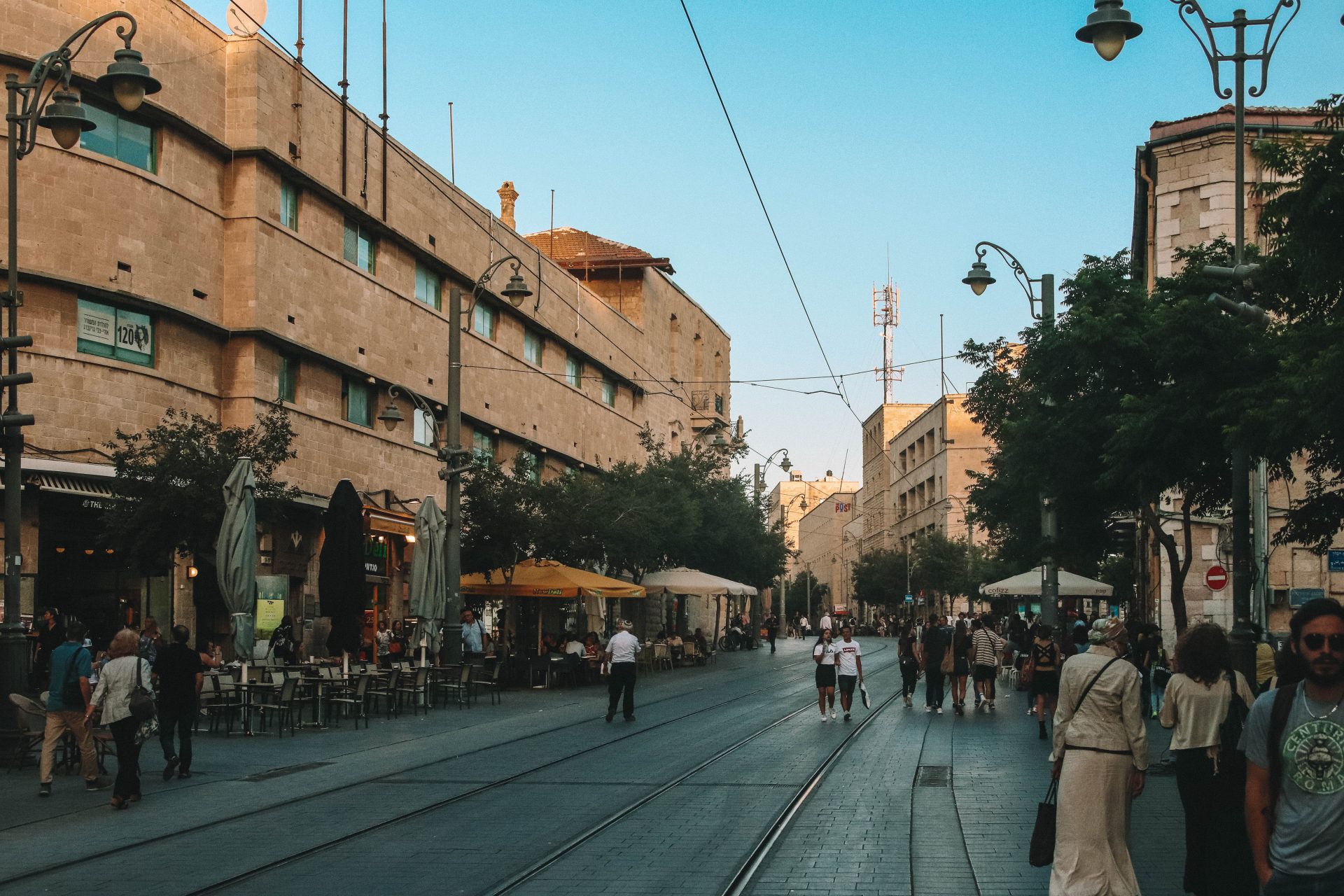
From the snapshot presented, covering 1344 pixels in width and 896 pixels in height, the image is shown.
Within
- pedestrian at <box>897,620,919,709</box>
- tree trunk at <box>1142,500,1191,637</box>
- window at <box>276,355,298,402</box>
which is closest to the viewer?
tree trunk at <box>1142,500,1191,637</box>

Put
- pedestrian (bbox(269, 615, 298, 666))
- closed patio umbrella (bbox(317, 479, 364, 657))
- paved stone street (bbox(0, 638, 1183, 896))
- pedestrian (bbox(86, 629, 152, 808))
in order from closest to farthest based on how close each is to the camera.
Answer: paved stone street (bbox(0, 638, 1183, 896))
pedestrian (bbox(86, 629, 152, 808))
closed patio umbrella (bbox(317, 479, 364, 657))
pedestrian (bbox(269, 615, 298, 666))

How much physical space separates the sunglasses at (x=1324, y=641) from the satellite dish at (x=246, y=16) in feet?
97.6

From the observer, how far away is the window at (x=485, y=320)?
43375mm

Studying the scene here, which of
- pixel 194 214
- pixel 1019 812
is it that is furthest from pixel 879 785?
pixel 194 214

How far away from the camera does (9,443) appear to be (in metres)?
16.3

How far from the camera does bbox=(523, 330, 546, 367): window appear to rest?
156 ft

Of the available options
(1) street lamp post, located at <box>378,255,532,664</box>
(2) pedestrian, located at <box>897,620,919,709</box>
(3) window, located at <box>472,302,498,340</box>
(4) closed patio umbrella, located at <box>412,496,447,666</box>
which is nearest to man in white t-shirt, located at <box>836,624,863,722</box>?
(2) pedestrian, located at <box>897,620,919,709</box>

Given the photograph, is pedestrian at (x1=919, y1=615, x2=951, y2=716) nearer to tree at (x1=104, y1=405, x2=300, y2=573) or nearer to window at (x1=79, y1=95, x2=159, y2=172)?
tree at (x1=104, y1=405, x2=300, y2=573)

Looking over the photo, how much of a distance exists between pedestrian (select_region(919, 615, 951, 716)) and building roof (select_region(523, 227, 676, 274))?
37.0 meters

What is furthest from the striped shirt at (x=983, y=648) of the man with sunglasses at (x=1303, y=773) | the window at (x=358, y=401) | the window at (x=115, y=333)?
the man with sunglasses at (x=1303, y=773)

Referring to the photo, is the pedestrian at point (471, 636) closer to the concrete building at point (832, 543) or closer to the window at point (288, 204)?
the window at point (288, 204)

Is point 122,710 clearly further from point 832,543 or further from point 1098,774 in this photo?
point 832,543

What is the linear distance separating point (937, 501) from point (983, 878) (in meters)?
90.2

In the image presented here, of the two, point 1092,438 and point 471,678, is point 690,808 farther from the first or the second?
point 471,678
